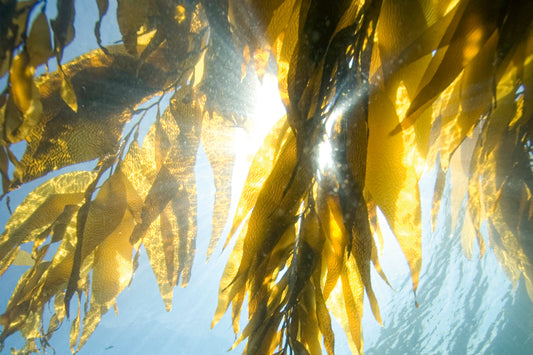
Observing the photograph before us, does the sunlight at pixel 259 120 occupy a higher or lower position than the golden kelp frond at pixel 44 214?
higher

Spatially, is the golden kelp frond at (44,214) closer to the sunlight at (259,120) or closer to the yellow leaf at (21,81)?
the yellow leaf at (21,81)

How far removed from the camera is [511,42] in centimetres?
70

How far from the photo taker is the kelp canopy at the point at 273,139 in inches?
26.7

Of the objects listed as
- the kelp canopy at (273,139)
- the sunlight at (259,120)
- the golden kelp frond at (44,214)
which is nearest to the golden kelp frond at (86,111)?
the kelp canopy at (273,139)

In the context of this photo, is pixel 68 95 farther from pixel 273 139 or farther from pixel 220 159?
pixel 273 139

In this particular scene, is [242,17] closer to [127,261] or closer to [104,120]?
[104,120]

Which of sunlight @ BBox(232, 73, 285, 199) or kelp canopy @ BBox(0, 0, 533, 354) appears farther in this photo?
sunlight @ BBox(232, 73, 285, 199)

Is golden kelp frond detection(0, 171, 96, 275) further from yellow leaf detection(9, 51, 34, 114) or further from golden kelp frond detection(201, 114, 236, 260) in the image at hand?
golden kelp frond detection(201, 114, 236, 260)

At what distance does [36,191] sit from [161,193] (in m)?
0.55

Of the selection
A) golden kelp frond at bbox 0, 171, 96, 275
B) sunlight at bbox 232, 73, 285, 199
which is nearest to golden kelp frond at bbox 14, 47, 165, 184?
golden kelp frond at bbox 0, 171, 96, 275

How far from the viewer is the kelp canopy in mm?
679

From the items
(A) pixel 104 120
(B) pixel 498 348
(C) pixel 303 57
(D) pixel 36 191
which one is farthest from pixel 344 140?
(B) pixel 498 348

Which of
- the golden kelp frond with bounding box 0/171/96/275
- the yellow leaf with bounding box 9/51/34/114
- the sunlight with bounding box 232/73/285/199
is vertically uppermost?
the sunlight with bounding box 232/73/285/199

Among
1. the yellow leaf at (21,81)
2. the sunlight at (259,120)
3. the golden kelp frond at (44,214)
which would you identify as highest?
the sunlight at (259,120)
